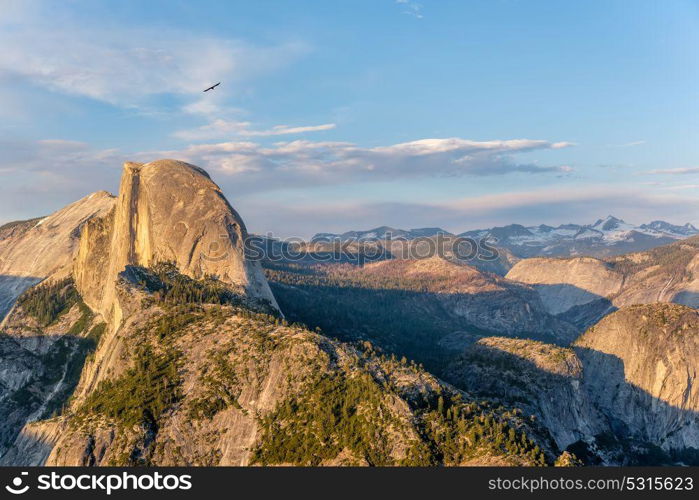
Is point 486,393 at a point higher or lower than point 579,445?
higher

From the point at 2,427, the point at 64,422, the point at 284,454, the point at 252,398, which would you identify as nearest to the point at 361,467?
the point at 284,454

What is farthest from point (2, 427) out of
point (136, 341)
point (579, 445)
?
point (579, 445)

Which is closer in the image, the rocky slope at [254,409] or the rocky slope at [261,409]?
the rocky slope at [261,409]

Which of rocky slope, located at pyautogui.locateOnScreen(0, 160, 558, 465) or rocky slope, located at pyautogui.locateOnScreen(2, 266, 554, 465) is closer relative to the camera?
rocky slope, located at pyautogui.locateOnScreen(2, 266, 554, 465)

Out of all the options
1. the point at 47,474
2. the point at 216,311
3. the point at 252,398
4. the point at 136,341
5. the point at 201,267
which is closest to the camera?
the point at 47,474

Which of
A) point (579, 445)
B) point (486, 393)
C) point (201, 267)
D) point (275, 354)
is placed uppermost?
point (201, 267)

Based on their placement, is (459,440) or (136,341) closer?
(459,440)

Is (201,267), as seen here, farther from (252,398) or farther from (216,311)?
(252,398)

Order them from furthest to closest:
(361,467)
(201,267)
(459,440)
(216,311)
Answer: (201,267), (216,311), (459,440), (361,467)

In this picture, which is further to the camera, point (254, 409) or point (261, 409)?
point (254, 409)
